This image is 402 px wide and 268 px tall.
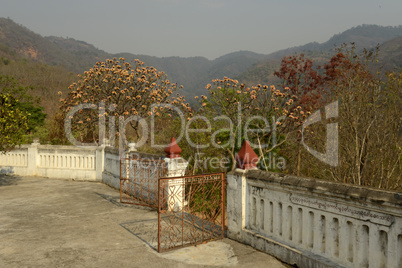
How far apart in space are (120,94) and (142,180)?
7.31 m

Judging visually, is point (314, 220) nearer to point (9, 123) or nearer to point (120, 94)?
point (9, 123)

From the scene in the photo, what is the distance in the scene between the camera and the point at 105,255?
5965 millimetres

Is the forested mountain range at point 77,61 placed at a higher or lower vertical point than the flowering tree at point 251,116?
higher

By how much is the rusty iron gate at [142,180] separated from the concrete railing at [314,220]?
3.32 metres

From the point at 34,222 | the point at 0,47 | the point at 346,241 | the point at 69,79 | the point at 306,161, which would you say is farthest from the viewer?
the point at 0,47

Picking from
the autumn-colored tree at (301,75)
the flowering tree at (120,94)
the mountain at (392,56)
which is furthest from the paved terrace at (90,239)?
the mountain at (392,56)

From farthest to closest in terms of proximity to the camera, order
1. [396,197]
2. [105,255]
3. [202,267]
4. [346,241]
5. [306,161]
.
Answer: [306,161], [105,255], [202,267], [346,241], [396,197]

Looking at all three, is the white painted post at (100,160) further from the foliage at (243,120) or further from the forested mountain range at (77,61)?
the forested mountain range at (77,61)

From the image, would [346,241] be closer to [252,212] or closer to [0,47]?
[252,212]

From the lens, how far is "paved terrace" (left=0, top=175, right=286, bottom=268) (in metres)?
5.67

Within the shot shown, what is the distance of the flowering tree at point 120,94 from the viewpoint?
1634cm

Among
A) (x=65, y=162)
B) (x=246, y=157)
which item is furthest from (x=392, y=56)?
(x=246, y=157)

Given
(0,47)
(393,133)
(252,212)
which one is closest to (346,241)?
(252,212)

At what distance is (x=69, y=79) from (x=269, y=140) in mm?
63217
